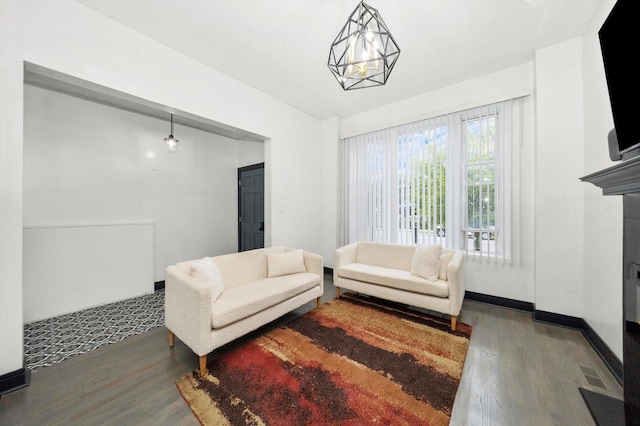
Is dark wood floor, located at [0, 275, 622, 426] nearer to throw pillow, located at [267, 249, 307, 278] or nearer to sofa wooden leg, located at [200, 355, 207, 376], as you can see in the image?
sofa wooden leg, located at [200, 355, 207, 376]

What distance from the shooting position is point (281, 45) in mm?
2598

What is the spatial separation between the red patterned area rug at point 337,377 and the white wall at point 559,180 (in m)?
1.14

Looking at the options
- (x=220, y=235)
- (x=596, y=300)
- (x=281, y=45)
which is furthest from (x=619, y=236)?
(x=220, y=235)

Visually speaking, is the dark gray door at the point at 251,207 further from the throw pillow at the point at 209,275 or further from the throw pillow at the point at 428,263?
the throw pillow at the point at 428,263

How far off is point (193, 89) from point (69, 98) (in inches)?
69.7

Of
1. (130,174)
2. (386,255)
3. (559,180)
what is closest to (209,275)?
A: (386,255)

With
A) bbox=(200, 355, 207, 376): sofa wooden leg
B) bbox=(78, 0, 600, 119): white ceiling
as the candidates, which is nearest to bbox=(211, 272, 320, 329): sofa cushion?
bbox=(200, 355, 207, 376): sofa wooden leg

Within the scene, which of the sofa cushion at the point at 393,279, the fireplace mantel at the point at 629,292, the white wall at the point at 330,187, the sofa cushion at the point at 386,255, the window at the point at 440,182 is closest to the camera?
the fireplace mantel at the point at 629,292

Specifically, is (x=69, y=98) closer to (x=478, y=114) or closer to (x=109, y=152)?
(x=109, y=152)

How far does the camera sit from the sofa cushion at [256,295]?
6.46ft

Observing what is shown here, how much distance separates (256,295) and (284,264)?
71cm

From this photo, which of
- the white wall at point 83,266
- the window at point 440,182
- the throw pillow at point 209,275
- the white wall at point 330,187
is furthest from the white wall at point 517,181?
the white wall at point 83,266

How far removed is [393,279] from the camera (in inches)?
113

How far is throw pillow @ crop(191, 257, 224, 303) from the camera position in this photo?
6.97 feet
